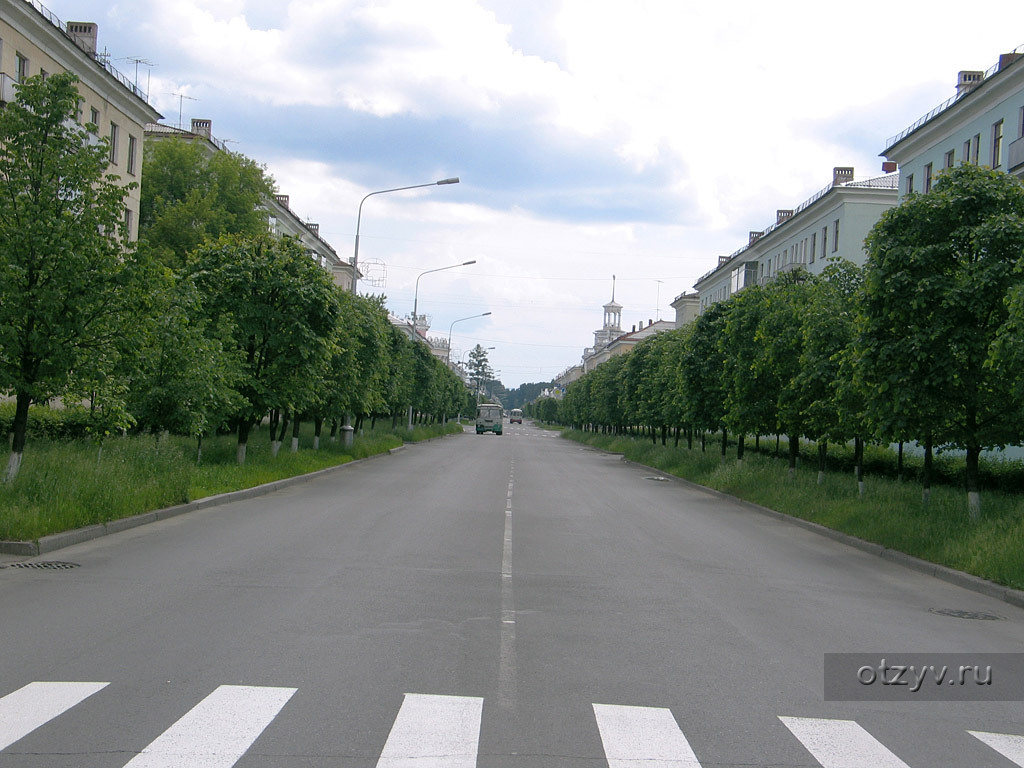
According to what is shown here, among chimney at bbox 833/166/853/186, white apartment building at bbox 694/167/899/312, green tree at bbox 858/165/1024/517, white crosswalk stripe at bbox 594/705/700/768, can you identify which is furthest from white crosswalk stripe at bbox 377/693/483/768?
chimney at bbox 833/166/853/186

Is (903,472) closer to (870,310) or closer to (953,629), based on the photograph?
(870,310)

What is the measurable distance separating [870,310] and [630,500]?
27.8 feet

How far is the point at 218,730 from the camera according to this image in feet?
16.1

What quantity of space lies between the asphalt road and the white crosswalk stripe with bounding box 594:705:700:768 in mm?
18

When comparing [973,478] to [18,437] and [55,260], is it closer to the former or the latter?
[55,260]

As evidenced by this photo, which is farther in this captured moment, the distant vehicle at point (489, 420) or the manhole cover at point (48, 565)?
the distant vehicle at point (489, 420)

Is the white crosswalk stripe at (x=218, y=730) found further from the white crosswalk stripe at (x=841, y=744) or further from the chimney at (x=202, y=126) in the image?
the chimney at (x=202, y=126)

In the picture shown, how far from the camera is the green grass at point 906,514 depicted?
1159cm

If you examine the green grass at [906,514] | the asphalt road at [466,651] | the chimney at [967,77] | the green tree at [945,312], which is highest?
the chimney at [967,77]

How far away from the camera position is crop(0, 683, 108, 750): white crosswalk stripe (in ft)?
15.9

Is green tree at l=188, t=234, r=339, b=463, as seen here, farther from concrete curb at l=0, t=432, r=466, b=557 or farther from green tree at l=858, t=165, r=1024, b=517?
green tree at l=858, t=165, r=1024, b=517

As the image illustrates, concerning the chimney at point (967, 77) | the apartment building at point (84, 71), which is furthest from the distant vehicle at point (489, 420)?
the chimney at point (967, 77)

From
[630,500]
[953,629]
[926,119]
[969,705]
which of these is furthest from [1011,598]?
[926,119]

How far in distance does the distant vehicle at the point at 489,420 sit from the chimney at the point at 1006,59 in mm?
66450
